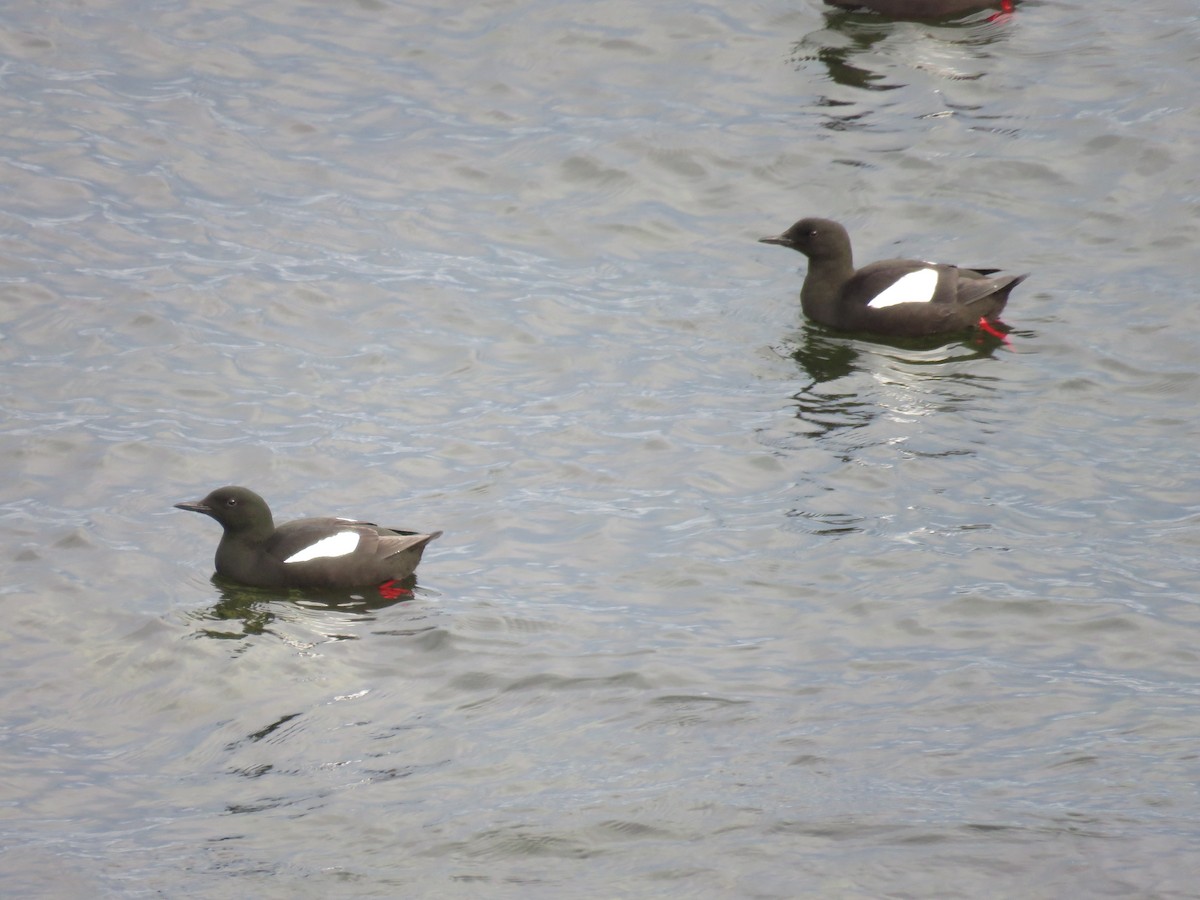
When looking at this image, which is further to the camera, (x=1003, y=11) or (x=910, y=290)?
(x=1003, y=11)

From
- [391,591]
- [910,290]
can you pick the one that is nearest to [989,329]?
[910,290]

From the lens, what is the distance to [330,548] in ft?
29.8

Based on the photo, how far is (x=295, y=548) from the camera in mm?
9141

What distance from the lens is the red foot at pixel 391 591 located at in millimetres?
9070

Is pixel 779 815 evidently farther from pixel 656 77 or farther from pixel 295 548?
pixel 656 77

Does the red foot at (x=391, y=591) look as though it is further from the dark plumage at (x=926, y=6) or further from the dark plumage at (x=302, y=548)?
the dark plumage at (x=926, y=6)

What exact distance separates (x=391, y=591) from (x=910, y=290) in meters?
5.18

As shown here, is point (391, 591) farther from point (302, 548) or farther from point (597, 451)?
point (597, 451)

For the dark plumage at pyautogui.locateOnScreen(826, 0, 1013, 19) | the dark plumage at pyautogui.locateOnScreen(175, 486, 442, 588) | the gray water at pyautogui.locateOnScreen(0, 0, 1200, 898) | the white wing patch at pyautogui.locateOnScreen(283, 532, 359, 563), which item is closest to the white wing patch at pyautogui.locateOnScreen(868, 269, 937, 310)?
the gray water at pyautogui.locateOnScreen(0, 0, 1200, 898)

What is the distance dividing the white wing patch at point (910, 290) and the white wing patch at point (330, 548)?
508cm

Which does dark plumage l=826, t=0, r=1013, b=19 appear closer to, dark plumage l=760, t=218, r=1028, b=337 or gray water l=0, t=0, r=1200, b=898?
gray water l=0, t=0, r=1200, b=898

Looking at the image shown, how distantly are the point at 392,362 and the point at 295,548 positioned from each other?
2978 mm

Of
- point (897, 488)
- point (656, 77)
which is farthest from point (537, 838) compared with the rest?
point (656, 77)

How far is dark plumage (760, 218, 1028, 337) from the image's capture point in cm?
1197
